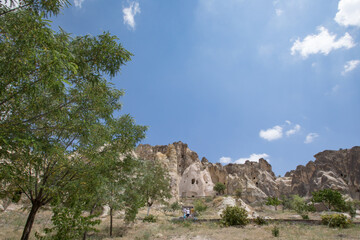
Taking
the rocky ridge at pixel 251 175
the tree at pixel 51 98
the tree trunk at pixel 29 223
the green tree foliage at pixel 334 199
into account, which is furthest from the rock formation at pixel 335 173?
the tree trunk at pixel 29 223

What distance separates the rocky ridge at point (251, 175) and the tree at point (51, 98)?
1308 inches

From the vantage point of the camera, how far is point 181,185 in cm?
4969

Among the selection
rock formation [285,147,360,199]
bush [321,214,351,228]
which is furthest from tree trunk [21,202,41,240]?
rock formation [285,147,360,199]

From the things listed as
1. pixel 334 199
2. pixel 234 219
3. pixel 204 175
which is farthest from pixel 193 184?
pixel 234 219

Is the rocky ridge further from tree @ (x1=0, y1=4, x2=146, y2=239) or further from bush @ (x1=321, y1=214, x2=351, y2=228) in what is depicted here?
tree @ (x1=0, y1=4, x2=146, y2=239)

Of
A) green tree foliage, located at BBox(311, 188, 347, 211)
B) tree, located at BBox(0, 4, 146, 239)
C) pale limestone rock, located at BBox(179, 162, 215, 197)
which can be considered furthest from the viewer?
pale limestone rock, located at BBox(179, 162, 215, 197)

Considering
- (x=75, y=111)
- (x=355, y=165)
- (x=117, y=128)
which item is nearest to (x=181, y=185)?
(x=117, y=128)

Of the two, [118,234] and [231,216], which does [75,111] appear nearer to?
[118,234]

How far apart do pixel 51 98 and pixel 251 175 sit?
74.1 metres

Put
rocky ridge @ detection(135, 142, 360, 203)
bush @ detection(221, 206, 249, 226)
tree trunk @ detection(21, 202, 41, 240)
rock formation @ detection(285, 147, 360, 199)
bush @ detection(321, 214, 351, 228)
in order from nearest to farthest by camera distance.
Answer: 1. tree trunk @ detection(21, 202, 41, 240)
2. bush @ detection(321, 214, 351, 228)
3. bush @ detection(221, 206, 249, 226)
4. rocky ridge @ detection(135, 142, 360, 203)
5. rock formation @ detection(285, 147, 360, 199)

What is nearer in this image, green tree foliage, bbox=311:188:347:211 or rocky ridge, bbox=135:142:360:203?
green tree foliage, bbox=311:188:347:211

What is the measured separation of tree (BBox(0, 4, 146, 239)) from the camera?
425 cm

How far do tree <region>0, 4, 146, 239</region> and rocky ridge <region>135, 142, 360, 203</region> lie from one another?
109ft

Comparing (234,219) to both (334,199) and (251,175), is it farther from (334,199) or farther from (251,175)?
(251,175)
